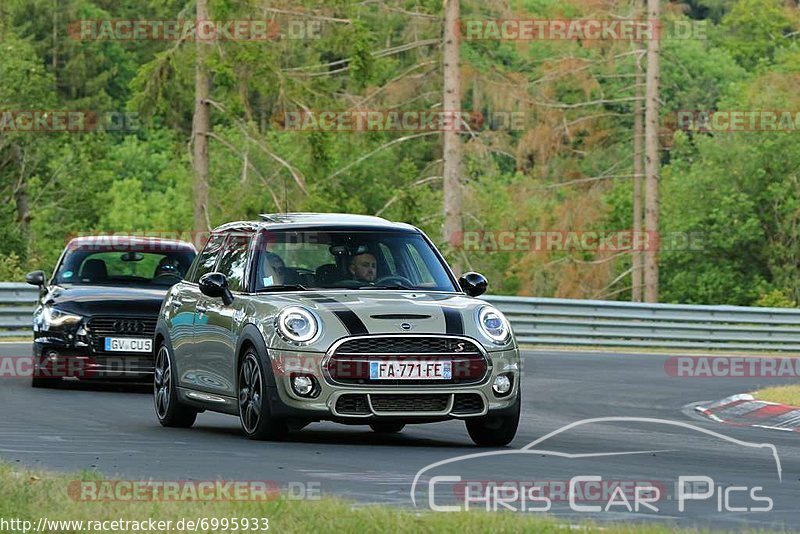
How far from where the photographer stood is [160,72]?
144 ft

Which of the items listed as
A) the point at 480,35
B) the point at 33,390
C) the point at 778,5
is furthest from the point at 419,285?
the point at 778,5

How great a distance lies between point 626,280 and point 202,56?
25131mm

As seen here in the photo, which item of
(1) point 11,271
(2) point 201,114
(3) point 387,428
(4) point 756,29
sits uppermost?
(4) point 756,29

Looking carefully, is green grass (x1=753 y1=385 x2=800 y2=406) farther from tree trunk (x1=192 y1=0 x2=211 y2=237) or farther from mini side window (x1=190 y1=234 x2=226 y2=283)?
tree trunk (x1=192 y1=0 x2=211 y2=237)

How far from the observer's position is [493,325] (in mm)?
13023

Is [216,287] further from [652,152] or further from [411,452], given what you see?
[652,152]

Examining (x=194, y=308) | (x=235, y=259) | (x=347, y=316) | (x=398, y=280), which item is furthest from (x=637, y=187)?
(x=347, y=316)

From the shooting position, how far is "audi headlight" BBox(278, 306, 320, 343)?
12625 mm

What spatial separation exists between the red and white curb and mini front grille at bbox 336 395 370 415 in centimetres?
542

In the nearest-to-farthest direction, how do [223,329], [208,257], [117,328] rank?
1. [223,329]
2. [208,257]
3. [117,328]

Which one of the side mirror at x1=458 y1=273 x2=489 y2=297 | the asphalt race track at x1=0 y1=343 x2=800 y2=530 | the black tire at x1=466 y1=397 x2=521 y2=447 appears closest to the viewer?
the asphalt race track at x1=0 y1=343 x2=800 y2=530

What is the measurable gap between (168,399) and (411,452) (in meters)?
3.01
